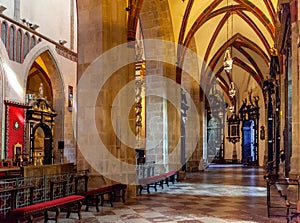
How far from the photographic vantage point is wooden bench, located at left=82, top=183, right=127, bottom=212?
23.5 ft

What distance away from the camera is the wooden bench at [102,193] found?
7.15 metres

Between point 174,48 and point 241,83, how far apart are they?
16207 millimetres

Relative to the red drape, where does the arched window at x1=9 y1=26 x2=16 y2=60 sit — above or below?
above

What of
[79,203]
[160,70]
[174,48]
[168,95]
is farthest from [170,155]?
[79,203]

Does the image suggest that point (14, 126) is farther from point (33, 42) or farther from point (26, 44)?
point (33, 42)

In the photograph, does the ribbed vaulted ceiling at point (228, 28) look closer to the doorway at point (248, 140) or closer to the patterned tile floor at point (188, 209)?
the doorway at point (248, 140)

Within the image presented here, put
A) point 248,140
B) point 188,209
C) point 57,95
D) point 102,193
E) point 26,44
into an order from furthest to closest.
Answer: point 248,140 → point 57,95 → point 26,44 → point 188,209 → point 102,193

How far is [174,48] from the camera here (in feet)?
46.5

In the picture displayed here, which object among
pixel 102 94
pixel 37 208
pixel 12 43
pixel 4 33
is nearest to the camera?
pixel 37 208

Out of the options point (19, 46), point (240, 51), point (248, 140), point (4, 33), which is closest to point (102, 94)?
point (4, 33)

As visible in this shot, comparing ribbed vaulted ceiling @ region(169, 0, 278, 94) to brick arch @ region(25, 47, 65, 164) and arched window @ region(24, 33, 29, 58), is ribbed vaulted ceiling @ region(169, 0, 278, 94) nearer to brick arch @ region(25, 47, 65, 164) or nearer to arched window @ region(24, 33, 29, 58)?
arched window @ region(24, 33, 29, 58)

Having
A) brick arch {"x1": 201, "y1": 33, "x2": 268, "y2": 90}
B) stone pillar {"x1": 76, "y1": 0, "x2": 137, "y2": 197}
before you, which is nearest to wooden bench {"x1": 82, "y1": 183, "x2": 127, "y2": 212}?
stone pillar {"x1": 76, "y1": 0, "x2": 137, "y2": 197}

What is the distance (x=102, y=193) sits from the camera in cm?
736

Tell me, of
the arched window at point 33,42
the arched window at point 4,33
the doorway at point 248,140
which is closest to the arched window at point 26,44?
the arched window at point 33,42
